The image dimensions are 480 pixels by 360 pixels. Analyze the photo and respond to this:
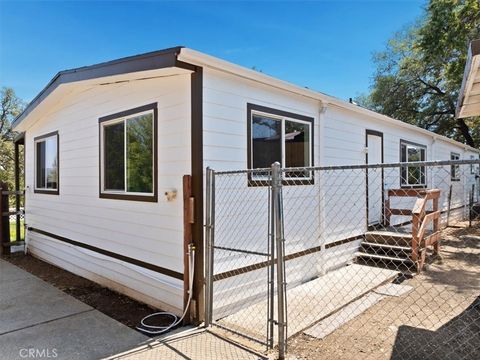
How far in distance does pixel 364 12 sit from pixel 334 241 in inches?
316

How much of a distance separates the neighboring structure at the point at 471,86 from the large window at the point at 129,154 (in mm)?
3516

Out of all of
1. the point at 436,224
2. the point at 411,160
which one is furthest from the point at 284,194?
the point at 411,160

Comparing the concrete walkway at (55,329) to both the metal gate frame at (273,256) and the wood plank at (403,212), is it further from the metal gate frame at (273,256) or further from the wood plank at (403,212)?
the wood plank at (403,212)

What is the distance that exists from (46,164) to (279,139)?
18.4 ft

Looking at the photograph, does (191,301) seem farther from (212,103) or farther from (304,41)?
(304,41)

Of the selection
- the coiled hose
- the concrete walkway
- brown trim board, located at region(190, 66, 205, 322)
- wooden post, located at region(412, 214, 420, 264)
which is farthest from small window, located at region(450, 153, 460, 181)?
the concrete walkway

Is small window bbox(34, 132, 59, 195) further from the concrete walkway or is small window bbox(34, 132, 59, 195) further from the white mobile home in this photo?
the concrete walkway

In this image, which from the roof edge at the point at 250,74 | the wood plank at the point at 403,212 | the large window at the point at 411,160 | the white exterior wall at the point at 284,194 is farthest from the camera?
the large window at the point at 411,160

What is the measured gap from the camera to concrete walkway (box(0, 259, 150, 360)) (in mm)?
3318

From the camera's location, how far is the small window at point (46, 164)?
7.39 meters

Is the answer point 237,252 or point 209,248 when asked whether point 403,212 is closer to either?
point 237,252

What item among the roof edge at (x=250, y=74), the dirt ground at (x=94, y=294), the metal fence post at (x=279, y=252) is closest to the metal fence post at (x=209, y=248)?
the dirt ground at (x=94, y=294)

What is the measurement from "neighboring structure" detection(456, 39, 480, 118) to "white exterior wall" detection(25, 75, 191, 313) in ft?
9.40

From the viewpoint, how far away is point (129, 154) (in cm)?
517
